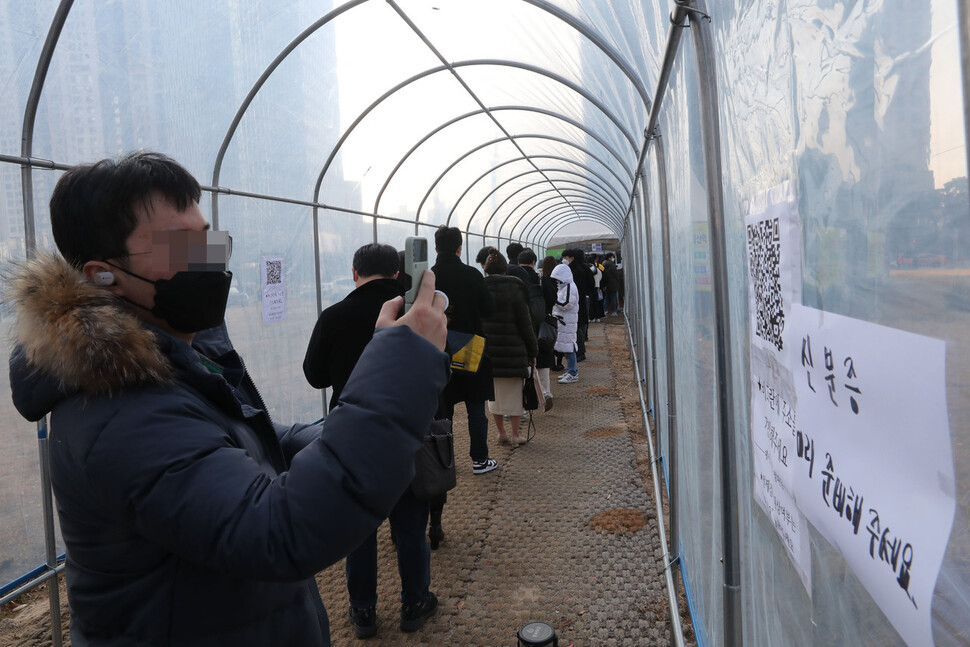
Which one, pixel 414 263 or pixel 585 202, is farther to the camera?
pixel 585 202

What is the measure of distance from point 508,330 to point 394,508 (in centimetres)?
297

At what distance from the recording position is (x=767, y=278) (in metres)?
1.31

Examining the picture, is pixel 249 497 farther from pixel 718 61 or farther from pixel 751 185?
pixel 718 61

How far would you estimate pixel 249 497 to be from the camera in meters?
1.05

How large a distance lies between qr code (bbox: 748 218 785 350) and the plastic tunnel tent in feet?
0.22

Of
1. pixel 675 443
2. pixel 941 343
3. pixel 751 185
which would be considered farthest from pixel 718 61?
pixel 675 443

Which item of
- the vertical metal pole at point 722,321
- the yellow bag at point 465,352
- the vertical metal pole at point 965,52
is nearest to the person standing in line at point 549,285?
the yellow bag at point 465,352

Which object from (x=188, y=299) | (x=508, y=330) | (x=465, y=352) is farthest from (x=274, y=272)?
(x=188, y=299)

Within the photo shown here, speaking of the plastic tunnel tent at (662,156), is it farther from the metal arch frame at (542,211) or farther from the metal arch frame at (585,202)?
the metal arch frame at (542,211)

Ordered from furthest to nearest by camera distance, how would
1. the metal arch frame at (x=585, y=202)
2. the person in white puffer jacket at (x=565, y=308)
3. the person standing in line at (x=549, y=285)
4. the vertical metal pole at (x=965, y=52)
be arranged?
the metal arch frame at (x=585, y=202), the person in white puffer jacket at (x=565, y=308), the person standing in line at (x=549, y=285), the vertical metal pole at (x=965, y=52)

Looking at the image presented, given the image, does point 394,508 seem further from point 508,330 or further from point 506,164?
point 506,164

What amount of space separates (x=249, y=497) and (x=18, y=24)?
12.1ft

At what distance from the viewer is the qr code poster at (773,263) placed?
1145 mm

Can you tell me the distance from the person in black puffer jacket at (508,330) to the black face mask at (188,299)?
481cm
